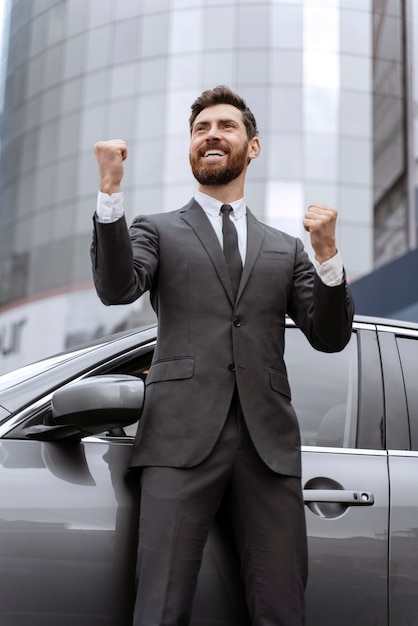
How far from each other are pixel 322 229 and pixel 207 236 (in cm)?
34

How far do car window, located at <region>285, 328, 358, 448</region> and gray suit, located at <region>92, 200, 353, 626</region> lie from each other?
376mm

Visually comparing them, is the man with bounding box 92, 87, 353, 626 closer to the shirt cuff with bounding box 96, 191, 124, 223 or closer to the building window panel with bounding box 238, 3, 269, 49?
the shirt cuff with bounding box 96, 191, 124, 223

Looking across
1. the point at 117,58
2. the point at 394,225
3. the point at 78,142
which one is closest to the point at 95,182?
the point at 78,142

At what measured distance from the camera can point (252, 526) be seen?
2.10 meters

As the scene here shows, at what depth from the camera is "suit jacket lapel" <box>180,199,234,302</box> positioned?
2.20 m

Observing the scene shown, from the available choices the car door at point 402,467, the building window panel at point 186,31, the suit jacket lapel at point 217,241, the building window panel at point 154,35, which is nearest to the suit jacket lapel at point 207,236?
the suit jacket lapel at point 217,241

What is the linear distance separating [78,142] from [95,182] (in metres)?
1.51

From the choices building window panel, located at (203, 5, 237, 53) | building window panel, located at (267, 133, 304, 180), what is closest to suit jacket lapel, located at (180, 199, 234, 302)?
building window panel, located at (267, 133, 304, 180)

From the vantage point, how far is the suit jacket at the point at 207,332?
207 centimetres

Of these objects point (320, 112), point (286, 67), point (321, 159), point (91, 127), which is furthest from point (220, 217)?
point (91, 127)

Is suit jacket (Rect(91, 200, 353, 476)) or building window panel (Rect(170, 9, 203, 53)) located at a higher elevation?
building window panel (Rect(170, 9, 203, 53))

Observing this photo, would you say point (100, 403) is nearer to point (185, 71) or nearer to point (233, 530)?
point (233, 530)

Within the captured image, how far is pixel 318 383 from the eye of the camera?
270cm

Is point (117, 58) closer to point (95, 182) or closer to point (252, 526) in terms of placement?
point (95, 182)
